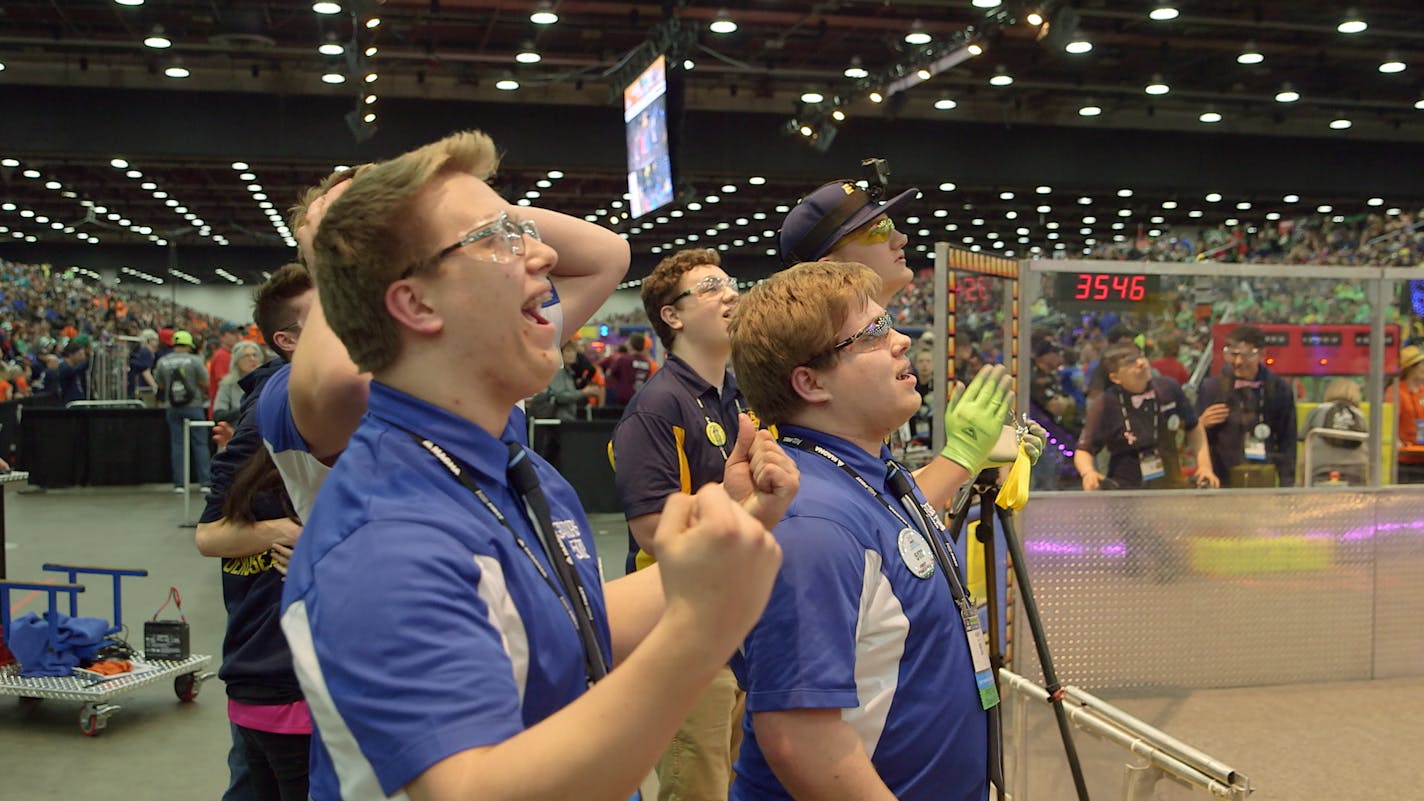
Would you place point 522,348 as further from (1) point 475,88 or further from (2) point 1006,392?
(1) point 475,88

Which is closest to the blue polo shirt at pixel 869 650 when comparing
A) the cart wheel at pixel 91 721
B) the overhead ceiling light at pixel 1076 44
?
the cart wheel at pixel 91 721

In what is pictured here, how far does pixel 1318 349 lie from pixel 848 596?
5.04 meters

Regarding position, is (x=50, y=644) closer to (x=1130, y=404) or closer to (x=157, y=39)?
(x=1130, y=404)

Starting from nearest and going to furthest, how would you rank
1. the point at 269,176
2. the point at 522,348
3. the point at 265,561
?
the point at 522,348, the point at 265,561, the point at 269,176

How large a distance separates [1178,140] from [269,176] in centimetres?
1496

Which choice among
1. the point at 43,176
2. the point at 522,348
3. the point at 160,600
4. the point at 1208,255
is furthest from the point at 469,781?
the point at 1208,255

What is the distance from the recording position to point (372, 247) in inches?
45.2

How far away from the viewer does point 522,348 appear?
3.91 feet

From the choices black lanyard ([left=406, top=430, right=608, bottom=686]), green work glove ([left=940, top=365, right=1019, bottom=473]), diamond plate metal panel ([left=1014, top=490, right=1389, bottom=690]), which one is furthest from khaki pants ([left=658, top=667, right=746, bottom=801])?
diamond plate metal panel ([left=1014, top=490, right=1389, bottom=690])

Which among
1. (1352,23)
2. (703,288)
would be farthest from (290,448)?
(1352,23)

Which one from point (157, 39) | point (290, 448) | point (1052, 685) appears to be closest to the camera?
point (290, 448)

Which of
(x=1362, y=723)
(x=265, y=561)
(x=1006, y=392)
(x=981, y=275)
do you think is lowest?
(x=1362, y=723)

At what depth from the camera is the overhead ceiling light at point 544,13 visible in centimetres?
1202

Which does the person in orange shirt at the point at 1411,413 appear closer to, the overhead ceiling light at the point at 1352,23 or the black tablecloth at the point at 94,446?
the overhead ceiling light at the point at 1352,23
